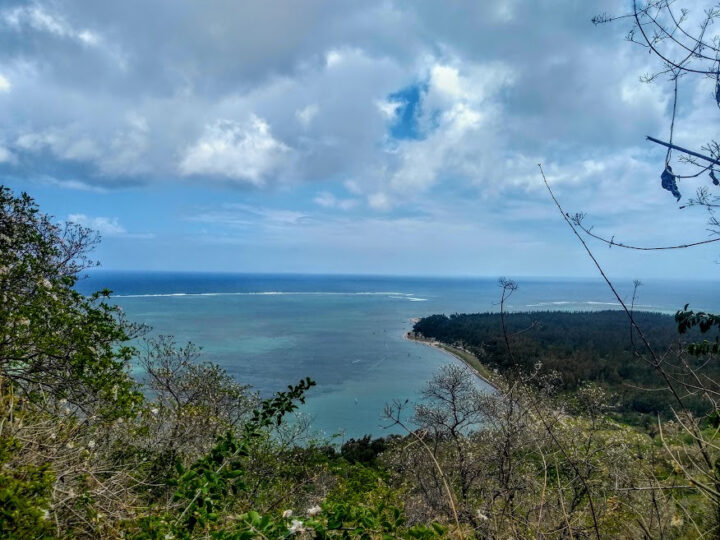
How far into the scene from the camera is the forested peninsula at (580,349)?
25797 millimetres

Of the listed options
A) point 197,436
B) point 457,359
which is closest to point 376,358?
point 457,359

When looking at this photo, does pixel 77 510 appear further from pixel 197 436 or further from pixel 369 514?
pixel 197 436

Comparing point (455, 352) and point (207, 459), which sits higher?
point (207, 459)

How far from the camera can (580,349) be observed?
47.8m

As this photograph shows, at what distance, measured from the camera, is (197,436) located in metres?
8.16

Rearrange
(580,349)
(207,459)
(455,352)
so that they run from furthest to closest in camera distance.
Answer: (455,352), (580,349), (207,459)

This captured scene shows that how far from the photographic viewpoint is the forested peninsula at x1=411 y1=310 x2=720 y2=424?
2580 centimetres

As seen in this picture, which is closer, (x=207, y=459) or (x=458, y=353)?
(x=207, y=459)

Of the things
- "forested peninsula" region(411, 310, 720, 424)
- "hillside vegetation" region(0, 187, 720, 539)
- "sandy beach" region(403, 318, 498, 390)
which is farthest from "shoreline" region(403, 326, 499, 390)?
"hillside vegetation" region(0, 187, 720, 539)

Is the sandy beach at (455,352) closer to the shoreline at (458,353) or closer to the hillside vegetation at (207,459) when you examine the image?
the shoreline at (458,353)

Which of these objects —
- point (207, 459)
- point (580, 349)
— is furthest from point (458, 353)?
point (207, 459)

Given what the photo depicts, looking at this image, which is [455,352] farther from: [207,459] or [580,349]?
[207,459]

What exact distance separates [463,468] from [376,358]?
3960 centimetres

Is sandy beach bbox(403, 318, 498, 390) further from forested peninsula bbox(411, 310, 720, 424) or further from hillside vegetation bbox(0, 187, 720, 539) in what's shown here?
hillside vegetation bbox(0, 187, 720, 539)
